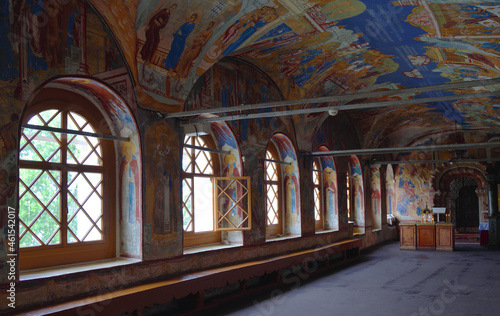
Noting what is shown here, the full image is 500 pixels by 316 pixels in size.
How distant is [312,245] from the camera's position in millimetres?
14398

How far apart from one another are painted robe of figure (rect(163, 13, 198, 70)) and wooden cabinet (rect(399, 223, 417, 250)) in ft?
47.5

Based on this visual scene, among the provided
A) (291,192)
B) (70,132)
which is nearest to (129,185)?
(70,132)

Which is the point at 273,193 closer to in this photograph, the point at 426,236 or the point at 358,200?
the point at 358,200

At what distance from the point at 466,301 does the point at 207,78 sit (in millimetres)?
7121

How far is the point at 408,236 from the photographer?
65.3 feet

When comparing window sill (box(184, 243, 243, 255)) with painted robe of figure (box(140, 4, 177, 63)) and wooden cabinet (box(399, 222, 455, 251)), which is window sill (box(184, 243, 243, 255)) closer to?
painted robe of figure (box(140, 4, 177, 63))

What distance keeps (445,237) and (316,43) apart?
12262mm

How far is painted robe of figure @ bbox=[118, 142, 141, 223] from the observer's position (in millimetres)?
8047

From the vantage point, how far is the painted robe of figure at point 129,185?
805 centimetres

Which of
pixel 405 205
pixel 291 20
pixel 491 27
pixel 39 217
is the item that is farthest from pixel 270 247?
pixel 405 205

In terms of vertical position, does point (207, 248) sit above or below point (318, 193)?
below

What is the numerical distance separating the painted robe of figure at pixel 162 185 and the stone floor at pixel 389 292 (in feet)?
6.11

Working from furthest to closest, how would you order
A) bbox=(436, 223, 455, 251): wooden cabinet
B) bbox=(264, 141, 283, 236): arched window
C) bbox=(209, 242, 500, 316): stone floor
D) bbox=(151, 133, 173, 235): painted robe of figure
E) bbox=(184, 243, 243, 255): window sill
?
bbox=(436, 223, 455, 251): wooden cabinet < bbox=(264, 141, 283, 236): arched window < bbox=(184, 243, 243, 255): window sill < bbox=(209, 242, 500, 316): stone floor < bbox=(151, 133, 173, 235): painted robe of figure

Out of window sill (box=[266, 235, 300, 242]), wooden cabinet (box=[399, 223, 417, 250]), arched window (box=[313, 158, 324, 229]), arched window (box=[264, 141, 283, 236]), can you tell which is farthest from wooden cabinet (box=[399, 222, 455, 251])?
arched window (box=[264, 141, 283, 236])
